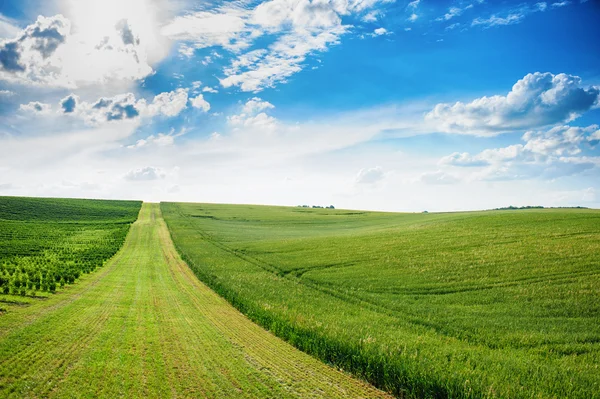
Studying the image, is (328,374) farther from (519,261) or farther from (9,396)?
(519,261)

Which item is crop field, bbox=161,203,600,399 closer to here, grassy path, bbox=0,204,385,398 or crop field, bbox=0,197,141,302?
grassy path, bbox=0,204,385,398

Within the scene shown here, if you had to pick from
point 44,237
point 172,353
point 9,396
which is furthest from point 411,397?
point 44,237

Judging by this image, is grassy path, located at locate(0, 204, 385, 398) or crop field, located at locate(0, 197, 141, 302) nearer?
grassy path, located at locate(0, 204, 385, 398)

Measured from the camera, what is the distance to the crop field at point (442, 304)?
9.91 m

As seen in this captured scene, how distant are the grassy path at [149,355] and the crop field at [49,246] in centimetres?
476

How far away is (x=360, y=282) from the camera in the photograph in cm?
2262

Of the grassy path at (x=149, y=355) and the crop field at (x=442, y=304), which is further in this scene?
the crop field at (x=442, y=304)

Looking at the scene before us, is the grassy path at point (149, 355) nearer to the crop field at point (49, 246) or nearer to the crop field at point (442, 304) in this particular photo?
the crop field at point (442, 304)

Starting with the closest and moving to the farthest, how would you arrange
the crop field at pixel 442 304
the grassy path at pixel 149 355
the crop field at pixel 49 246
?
the grassy path at pixel 149 355
the crop field at pixel 442 304
the crop field at pixel 49 246

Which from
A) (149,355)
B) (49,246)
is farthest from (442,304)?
(49,246)

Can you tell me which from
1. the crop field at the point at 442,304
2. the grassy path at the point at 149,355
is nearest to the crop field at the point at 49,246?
the grassy path at the point at 149,355

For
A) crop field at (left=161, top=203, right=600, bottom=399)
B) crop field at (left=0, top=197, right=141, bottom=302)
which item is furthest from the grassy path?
crop field at (left=0, top=197, right=141, bottom=302)

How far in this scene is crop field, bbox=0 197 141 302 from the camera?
22.1m

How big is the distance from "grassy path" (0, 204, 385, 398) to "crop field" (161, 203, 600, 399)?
4.23 feet
